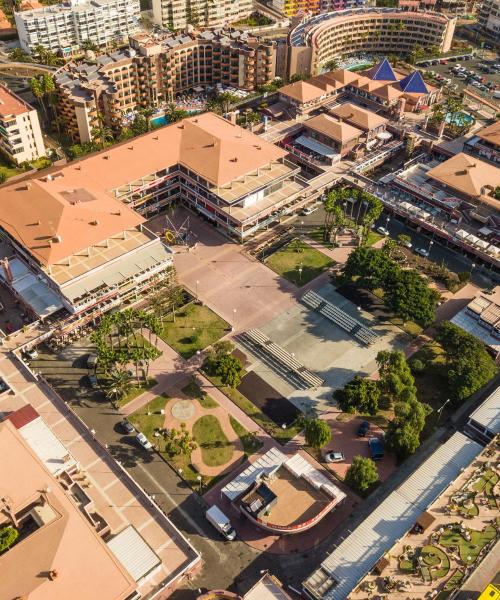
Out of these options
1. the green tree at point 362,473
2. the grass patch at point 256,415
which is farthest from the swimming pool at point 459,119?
the green tree at point 362,473

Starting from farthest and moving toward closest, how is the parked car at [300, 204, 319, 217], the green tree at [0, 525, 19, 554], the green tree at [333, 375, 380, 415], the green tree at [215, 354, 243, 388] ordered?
the parked car at [300, 204, 319, 217] < the green tree at [215, 354, 243, 388] < the green tree at [333, 375, 380, 415] < the green tree at [0, 525, 19, 554]

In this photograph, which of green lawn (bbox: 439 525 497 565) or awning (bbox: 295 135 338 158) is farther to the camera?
awning (bbox: 295 135 338 158)

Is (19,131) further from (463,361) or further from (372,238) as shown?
(463,361)

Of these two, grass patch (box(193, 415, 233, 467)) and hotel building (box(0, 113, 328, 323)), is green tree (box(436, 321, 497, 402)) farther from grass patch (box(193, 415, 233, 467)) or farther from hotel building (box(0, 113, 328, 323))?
hotel building (box(0, 113, 328, 323))

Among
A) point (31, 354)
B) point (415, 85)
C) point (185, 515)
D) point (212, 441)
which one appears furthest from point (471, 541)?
point (415, 85)

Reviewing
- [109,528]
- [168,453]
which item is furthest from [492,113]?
[109,528]

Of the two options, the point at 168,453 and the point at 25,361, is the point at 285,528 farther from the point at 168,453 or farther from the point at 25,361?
the point at 25,361

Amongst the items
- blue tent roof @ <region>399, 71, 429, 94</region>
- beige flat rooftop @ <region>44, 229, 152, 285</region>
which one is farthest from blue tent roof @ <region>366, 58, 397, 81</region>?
beige flat rooftop @ <region>44, 229, 152, 285</region>
